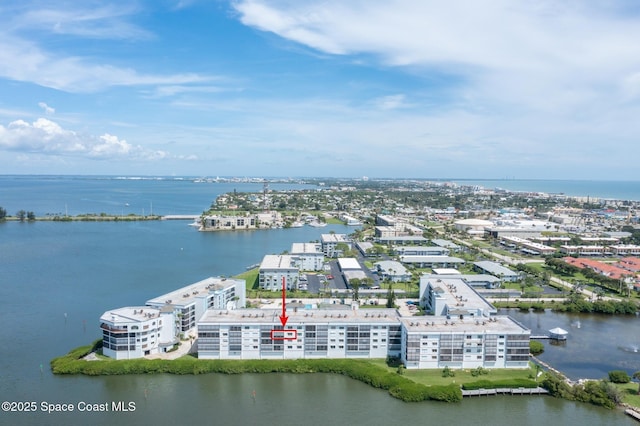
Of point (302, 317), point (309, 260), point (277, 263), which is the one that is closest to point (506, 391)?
point (302, 317)

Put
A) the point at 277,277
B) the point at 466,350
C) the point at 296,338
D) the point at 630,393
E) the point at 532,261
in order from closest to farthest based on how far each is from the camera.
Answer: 1. the point at 630,393
2. the point at 466,350
3. the point at 296,338
4. the point at 277,277
5. the point at 532,261

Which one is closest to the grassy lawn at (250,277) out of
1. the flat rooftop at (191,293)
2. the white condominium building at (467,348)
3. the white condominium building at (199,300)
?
the white condominium building at (199,300)

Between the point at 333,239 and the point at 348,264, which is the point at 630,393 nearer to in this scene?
the point at 348,264

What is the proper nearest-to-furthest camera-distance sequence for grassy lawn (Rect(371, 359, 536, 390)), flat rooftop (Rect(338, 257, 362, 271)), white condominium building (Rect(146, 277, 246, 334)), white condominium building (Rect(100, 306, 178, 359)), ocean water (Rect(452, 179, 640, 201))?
1. grassy lawn (Rect(371, 359, 536, 390))
2. white condominium building (Rect(100, 306, 178, 359))
3. white condominium building (Rect(146, 277, 246, 334))
4. flat rooftop (Rect(338, 257, 362, 271))
5. ocean water (Rect(452, 179, 640, 201))

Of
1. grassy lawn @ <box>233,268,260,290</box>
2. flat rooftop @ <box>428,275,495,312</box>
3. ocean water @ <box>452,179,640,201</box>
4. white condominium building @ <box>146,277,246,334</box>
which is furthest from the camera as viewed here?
ocean water @ <box>452,179,640,201</box>

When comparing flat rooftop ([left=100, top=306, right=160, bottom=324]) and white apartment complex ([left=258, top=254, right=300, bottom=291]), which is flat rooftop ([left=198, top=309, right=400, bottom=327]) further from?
white apartment complex ([left=258, top=254, right=300, bottom=291])

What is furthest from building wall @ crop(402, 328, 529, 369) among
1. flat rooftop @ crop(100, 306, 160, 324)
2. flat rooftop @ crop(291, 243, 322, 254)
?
flat rooftop @ crop(291, 243, 322, 254)

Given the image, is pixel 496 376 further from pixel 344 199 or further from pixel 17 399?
pixel 344 199
